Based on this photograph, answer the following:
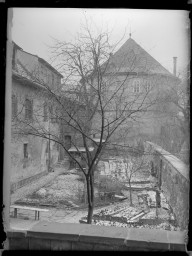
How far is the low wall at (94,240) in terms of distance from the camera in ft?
5.55

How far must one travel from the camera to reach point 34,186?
11.0 metres

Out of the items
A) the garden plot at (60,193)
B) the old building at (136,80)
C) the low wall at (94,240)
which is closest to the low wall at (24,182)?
the garden plot at (60,193)

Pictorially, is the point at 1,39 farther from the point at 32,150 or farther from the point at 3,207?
the point at 32,150

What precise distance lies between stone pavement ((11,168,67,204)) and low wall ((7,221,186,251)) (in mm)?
8301

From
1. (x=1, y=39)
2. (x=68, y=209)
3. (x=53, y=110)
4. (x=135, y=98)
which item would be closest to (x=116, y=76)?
(x=135, y=98)

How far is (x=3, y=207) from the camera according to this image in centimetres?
171

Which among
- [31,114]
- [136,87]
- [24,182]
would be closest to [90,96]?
[136,87]

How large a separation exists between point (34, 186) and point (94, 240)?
9.78 m

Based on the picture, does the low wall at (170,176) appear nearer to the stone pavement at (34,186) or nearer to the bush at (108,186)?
the bush at (108,186)

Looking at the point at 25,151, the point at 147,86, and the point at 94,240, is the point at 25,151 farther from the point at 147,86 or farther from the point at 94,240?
the point at 94,240

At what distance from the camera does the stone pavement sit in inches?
388

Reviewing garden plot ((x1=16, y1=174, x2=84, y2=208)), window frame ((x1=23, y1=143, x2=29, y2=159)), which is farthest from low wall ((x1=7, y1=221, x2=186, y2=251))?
window frame ((x1=23, y1=143, x2=29, y2=159))

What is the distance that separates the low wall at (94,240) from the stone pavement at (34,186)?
8.30 m

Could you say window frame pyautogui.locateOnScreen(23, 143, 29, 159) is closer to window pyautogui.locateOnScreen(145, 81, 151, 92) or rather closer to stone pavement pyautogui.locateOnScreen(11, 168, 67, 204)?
stone pavement pyautogui.locateOnScreen(11, 168, 67, 204)
